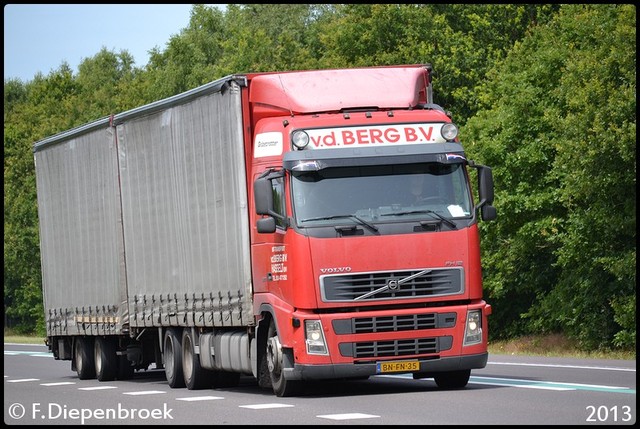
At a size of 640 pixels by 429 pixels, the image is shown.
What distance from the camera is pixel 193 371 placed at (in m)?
21.5

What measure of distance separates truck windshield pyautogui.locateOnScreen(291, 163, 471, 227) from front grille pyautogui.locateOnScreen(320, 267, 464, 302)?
2.18 ft

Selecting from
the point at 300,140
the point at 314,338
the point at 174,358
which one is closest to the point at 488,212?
the point at 300,140

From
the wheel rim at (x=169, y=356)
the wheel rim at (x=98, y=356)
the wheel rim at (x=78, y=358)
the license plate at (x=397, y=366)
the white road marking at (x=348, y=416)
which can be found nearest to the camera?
the white road marking at (x=348, y=416)

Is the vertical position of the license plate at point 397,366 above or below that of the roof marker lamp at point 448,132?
below

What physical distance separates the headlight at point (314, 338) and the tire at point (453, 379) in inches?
84.7

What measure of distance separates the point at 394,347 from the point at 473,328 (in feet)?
3.48

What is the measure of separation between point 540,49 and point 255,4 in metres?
59.3

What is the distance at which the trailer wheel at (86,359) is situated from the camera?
89.8 feet

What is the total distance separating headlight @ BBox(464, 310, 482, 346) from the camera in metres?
18.3

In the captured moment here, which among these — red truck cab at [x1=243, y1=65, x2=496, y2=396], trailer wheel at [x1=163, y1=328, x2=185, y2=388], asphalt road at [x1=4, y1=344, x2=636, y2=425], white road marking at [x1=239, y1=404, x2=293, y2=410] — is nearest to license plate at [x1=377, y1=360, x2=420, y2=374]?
red truck cab at [x1=243, y1=65, x2=496, y2=396]

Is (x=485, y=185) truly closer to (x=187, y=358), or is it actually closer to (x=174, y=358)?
(x=187, y=358)

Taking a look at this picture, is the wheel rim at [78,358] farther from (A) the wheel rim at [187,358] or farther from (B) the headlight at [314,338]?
(B) the headlight at [314,338]

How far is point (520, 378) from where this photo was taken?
839 inches

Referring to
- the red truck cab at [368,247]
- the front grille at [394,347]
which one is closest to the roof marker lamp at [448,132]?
the red truck cab at [368,247]
